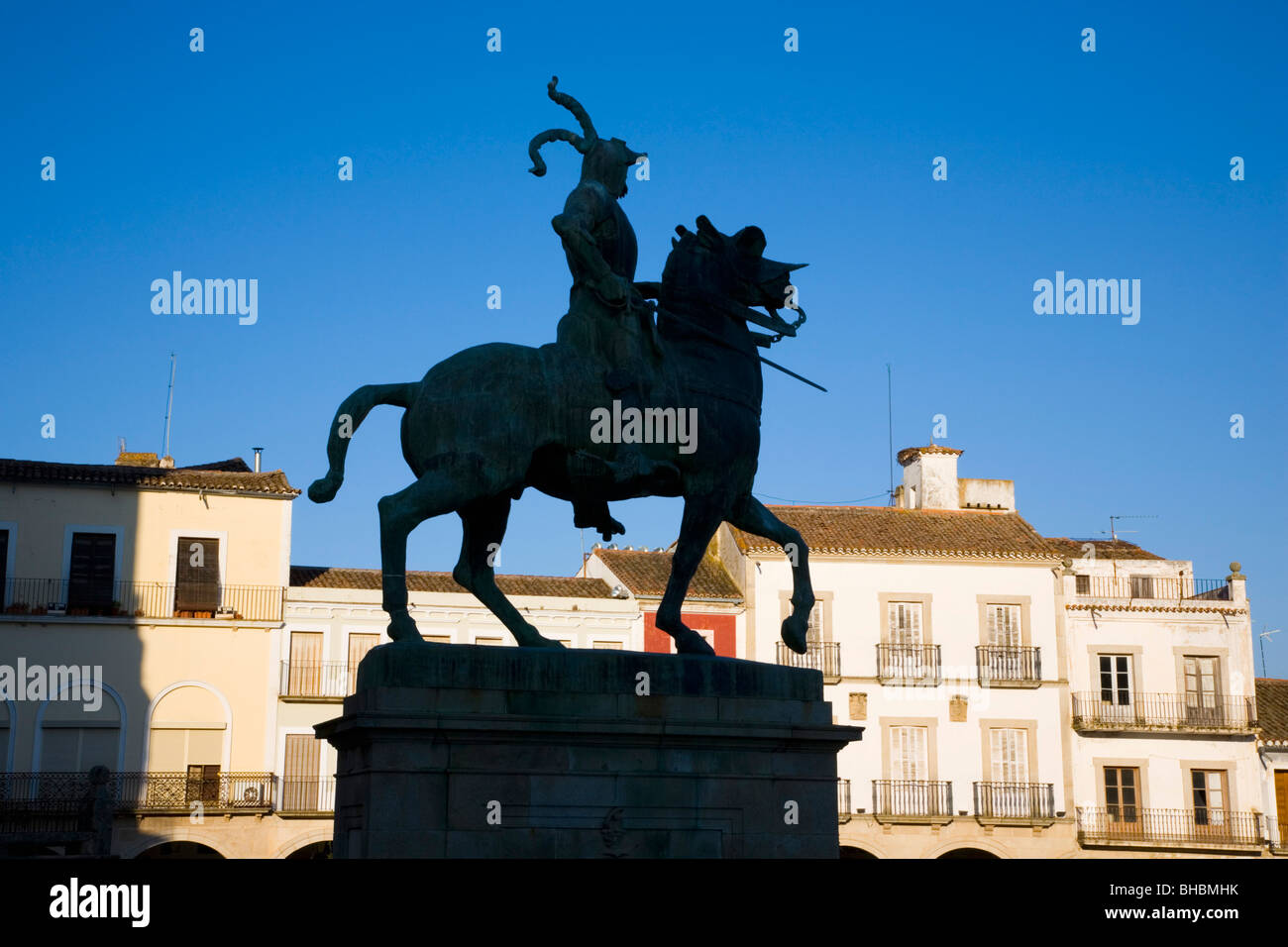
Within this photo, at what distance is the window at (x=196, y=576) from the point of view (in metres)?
39.8

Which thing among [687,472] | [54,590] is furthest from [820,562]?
[687,472]

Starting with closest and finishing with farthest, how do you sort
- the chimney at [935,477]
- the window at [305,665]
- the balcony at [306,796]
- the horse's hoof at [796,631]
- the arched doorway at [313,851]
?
the horse's hoof at [796,631], the balcony at [306,796], the arched doorway at [313,851], the window at [305,665], the chimney at [935,477]

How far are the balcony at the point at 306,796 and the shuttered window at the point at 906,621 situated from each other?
16.0 metres

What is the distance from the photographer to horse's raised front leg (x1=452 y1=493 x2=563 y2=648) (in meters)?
10.6

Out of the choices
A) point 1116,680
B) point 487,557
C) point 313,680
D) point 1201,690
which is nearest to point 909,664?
point 1116,680

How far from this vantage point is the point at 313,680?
131ft

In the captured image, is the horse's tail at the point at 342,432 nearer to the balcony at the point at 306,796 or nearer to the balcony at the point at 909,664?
the balcony at the point at 306,796

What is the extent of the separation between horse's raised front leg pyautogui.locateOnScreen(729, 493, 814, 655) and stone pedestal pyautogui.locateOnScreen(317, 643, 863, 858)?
2.70ft

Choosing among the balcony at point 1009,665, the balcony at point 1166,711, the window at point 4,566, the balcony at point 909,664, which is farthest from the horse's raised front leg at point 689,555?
the balcony at point 1166,711

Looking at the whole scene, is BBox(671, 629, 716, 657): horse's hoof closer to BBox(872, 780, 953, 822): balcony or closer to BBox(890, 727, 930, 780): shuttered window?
BBox(872, 780, 953, 822): balcony

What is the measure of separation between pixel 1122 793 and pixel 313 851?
21.9 metres

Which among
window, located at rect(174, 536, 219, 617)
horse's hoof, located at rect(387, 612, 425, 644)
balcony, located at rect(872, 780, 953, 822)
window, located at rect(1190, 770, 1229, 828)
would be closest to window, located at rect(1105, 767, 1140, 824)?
window, located at rect(1190, 770, 1229, 828)

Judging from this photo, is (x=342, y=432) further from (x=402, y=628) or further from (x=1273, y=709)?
(x=1273, y=709)
